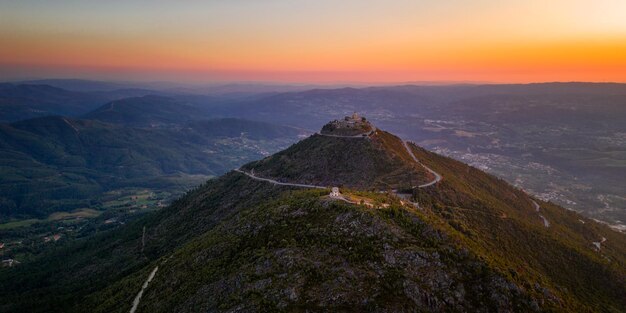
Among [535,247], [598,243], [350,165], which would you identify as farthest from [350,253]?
[598,243]

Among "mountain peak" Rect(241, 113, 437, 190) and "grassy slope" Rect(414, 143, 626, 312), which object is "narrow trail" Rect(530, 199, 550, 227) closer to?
"grassy slope" Rect(414, 143, 626, 312)

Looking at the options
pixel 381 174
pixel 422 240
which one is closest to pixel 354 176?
pixel 381 174

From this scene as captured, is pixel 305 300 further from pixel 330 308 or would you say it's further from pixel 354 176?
pixel 354 176

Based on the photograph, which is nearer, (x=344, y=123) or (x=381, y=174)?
(x=381, y=174)

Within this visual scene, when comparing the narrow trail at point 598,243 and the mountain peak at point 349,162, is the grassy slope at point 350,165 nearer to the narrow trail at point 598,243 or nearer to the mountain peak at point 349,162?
the mountain peak at point 349,162

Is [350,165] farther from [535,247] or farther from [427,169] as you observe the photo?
[535,247]

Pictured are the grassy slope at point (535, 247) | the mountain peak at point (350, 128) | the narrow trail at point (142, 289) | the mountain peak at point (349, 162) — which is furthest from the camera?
the mountain peak at point (350, 128)

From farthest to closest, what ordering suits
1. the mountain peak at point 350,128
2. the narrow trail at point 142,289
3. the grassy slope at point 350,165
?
the mountain peak at point 350,128
the grassy slope at point 350,165
the narrow trail at point 142,289

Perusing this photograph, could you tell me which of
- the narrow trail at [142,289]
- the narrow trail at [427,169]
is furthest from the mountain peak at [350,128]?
the narrow trail at [142,289]

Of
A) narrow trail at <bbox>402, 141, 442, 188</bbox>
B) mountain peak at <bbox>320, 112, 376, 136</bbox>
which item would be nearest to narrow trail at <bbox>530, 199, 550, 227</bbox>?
narrow trail at <bbox>402, 141, 442, 188</bbox>
